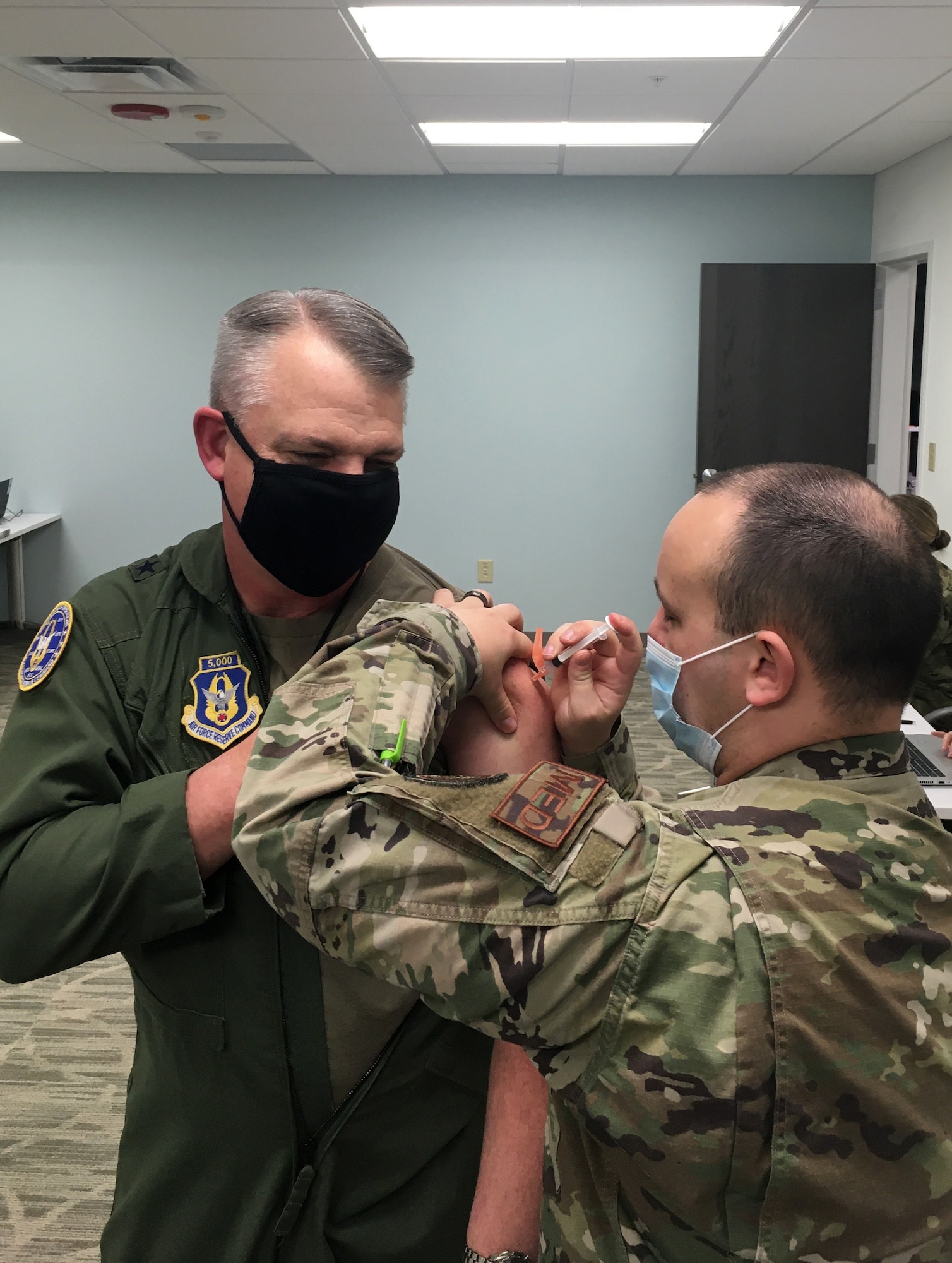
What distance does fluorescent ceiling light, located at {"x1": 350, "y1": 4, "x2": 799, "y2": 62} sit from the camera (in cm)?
321

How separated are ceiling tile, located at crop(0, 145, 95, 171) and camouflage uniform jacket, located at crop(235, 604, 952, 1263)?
5.78 meters

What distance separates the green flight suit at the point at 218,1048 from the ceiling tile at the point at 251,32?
280cm

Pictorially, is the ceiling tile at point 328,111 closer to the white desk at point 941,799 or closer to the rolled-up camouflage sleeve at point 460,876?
the white desk at point 941,799

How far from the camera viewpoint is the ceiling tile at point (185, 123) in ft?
13.9

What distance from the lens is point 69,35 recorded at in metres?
3.41

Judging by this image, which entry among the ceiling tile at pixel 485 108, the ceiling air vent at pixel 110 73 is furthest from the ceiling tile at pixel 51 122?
the ceiling tile at pixel 485 108

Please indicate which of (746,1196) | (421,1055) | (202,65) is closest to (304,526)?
(421,1055)

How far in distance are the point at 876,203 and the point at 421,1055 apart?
622 centimetres

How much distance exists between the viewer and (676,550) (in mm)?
951

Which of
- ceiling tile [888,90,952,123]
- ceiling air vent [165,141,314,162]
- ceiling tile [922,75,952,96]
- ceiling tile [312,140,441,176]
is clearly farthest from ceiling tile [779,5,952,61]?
ceiling air vent [165,141,314,162]

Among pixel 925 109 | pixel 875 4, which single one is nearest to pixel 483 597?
pixel 875 4

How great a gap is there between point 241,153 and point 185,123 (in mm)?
744

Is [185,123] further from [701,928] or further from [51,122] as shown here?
[701,928]

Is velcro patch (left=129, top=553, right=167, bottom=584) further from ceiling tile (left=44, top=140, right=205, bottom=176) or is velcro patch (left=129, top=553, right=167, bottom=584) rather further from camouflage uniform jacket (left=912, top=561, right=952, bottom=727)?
ceiling tile (left=44, top=140, right=205, bottom=176)
